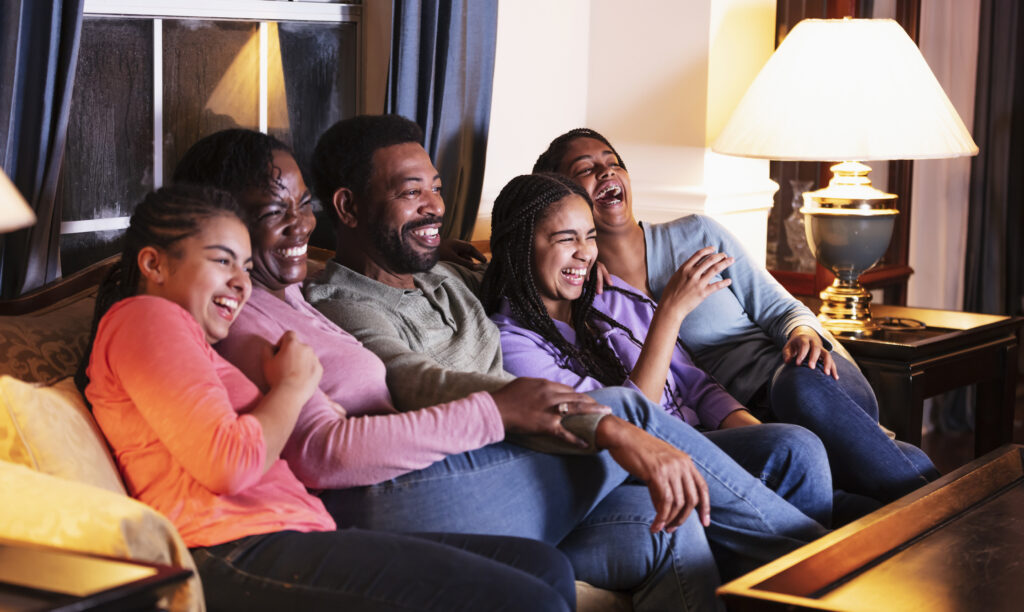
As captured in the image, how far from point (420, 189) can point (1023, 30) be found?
3571 millimetres

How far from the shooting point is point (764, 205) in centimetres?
356

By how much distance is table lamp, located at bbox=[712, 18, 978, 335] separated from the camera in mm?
2916

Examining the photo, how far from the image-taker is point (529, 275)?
234 cm

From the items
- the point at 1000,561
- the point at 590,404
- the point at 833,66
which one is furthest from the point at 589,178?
the point at 1000,561

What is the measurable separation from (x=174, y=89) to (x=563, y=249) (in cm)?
93

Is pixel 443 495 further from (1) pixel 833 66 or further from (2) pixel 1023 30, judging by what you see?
(2) pixel 1023 30

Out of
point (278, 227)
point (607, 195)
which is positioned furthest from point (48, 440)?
point (607, 195)

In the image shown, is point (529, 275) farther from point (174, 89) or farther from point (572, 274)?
point (174, 89)

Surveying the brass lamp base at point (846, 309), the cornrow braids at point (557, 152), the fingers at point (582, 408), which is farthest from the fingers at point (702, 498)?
the brass lamp base at point (846, 309)

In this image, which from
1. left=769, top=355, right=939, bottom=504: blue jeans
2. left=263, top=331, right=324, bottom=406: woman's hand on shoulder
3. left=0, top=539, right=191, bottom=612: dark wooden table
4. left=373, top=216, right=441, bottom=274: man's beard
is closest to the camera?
left=0, top=539, right=191, bottom=612: dark wooden table

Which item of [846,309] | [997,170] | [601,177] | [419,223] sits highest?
[997,170]

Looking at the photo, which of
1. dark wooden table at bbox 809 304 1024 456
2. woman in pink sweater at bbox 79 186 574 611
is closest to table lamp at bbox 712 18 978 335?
dark wooden table at bbox 809 304 1024 456

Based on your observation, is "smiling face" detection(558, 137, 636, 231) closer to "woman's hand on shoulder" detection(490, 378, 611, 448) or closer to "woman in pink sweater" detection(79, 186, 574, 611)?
"woman's hand on shoulder" detection(490, 378, 611, 448)

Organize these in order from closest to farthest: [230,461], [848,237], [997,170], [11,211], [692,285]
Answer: [11,211]
[230,461]
[692,285]
[848,237]
[997,170]
